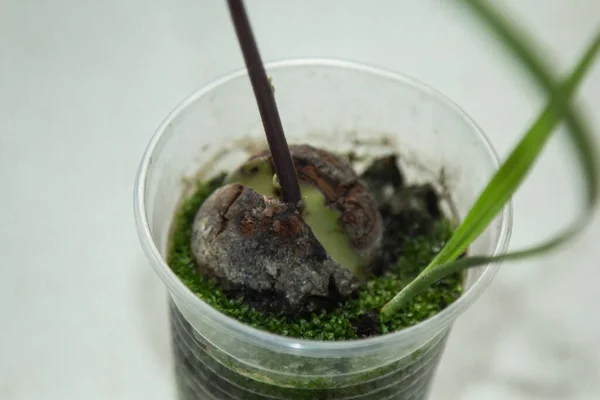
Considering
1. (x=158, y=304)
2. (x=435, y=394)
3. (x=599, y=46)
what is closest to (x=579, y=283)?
(x=435, y=394)

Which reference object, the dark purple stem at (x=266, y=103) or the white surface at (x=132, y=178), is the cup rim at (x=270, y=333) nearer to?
the dark purple stem at (x=266, y=103)

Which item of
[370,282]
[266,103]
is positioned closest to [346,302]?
[370,282]

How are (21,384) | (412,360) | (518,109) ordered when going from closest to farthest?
(412,360) < (21,384) < (518,109)

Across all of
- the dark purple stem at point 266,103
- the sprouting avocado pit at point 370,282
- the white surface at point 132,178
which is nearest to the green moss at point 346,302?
the sprouting avocado pit at point 370,282

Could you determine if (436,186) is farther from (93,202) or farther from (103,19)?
(103,19)

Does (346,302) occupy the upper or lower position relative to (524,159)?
lower

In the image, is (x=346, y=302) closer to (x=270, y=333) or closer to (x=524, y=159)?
(x=270, y=333)

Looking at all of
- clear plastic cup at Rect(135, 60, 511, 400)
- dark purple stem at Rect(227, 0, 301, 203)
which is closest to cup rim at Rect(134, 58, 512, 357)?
clear plastic cup at Rect(135, 60, 511, 400)
